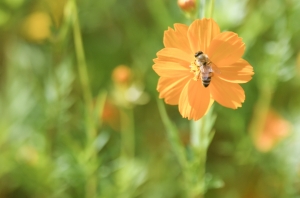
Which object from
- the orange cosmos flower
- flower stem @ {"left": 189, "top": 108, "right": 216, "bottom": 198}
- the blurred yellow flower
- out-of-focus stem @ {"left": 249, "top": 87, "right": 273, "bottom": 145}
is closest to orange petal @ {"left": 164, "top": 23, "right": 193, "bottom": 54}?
the orange cosmos flower

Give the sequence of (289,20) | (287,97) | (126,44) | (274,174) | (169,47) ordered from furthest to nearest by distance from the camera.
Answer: (126,44) → (287,97) → (274,174) → (289,20) → (169,47)

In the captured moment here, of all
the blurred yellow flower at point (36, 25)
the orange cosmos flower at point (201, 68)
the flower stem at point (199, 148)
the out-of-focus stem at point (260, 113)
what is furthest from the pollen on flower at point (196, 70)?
the blurred yellow flower at point (36, 25)

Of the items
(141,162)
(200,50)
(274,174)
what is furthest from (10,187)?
(200,50)

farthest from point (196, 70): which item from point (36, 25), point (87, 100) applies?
point (36, 25)

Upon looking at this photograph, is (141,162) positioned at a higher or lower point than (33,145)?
lower

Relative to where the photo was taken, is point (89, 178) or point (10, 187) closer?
point (89, 178)

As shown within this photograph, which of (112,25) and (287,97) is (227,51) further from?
(112,25)

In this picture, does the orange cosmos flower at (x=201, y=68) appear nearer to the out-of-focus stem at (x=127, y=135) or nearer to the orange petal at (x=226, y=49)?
the orange petal at (x=226, y=49)

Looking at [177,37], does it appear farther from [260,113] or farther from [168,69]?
[260,113]
